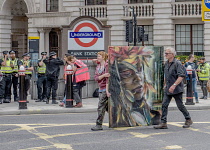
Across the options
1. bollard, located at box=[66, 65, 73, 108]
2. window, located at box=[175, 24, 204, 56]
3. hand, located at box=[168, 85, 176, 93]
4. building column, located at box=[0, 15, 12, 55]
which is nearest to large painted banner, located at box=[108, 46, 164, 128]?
hand, located at box=[168, 85, 176, 93]

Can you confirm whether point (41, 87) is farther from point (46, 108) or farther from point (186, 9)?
point (186, 9)

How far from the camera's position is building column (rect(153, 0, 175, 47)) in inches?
1324

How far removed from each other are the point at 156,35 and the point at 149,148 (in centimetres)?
2553

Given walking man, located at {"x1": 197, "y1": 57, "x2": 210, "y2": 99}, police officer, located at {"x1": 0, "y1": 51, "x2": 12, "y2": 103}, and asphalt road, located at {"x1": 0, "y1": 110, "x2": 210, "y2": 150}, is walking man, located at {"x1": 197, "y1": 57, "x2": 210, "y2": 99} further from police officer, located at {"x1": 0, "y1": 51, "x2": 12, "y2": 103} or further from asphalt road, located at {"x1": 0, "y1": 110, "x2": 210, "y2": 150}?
police officer, located at {"x1": 0, "y1": 51, "x2": 12, "y2": 103}

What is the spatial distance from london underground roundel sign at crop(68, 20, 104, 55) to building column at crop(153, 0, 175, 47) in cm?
1430

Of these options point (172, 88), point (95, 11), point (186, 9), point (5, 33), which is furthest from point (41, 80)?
point (5, 33)

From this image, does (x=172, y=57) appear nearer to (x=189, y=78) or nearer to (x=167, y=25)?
(x=189, y=78)

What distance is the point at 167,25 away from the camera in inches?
1330

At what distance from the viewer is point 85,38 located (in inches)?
791

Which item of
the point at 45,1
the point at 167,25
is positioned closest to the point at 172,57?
the point at 167,25

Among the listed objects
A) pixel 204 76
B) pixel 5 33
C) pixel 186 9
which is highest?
pixel 186 9

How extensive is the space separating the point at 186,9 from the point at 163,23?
1.67m

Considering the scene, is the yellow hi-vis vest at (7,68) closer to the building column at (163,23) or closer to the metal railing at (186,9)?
the building column at (163,23)

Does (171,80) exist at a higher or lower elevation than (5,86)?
higher
